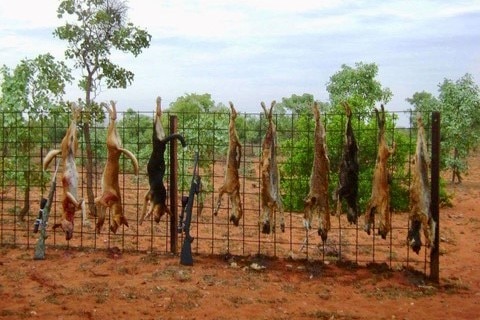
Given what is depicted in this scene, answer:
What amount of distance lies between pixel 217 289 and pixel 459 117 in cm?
1642

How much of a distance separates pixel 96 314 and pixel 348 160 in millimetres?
3725

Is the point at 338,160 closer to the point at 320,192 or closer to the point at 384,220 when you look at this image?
the point at 320,192

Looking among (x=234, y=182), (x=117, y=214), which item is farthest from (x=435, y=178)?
(x=117, y=214)

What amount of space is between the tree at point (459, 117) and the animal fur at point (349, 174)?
14846 millimetres

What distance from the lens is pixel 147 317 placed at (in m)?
6.78

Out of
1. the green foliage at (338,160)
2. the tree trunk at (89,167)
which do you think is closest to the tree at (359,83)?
the green foliage at (338,160)

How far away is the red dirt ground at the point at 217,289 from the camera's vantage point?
7012 millimetres

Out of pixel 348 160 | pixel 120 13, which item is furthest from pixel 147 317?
pixel 120 13

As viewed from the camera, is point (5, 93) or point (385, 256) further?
point (5, 93)

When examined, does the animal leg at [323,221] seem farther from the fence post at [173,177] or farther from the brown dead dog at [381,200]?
the fence post at [173,177]

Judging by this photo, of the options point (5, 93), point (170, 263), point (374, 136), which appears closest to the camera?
point (170, 263)

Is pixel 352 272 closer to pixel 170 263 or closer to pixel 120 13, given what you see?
pixel 170 263

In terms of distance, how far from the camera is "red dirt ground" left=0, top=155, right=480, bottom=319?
701 centimetres

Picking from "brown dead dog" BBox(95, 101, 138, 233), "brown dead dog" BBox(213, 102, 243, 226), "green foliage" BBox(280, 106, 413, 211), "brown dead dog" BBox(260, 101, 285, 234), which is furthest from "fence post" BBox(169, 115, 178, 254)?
"green foliage" BBox(280, 106, 413, 211)
